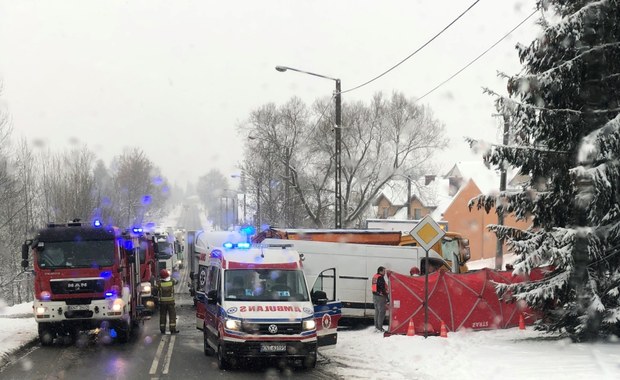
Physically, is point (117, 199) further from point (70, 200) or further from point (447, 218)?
point (447, 218)

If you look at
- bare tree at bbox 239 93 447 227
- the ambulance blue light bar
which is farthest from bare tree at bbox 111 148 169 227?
the ambulance blue light bar

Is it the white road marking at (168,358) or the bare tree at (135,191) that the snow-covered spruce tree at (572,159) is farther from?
the bare tree at (135,191)

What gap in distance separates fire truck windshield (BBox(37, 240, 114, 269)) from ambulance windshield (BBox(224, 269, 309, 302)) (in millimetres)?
4545

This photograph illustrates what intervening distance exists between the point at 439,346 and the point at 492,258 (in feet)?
162

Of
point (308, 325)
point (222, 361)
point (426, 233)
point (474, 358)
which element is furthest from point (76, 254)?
point (474, 358)

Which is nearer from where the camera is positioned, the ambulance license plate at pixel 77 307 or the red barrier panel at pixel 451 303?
the ambulance license plate at pixel 77 307

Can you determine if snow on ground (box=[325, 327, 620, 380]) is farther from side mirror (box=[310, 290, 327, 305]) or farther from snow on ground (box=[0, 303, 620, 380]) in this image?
side mirror (box=[310, 290, 327, 305])

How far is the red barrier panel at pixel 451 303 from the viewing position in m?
16.7

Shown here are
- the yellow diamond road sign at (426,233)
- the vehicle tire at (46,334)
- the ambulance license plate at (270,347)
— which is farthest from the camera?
the vehicle tire at (46,334)

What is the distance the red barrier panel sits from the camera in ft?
54.7

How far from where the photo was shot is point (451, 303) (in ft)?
56.4

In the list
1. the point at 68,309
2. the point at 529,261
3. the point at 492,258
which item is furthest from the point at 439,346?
the point at 492,258

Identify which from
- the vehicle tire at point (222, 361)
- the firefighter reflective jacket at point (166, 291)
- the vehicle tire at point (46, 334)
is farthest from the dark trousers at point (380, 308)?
the vehicle tire at point (46, 334)

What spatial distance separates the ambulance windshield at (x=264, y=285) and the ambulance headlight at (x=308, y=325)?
27.2 inches
